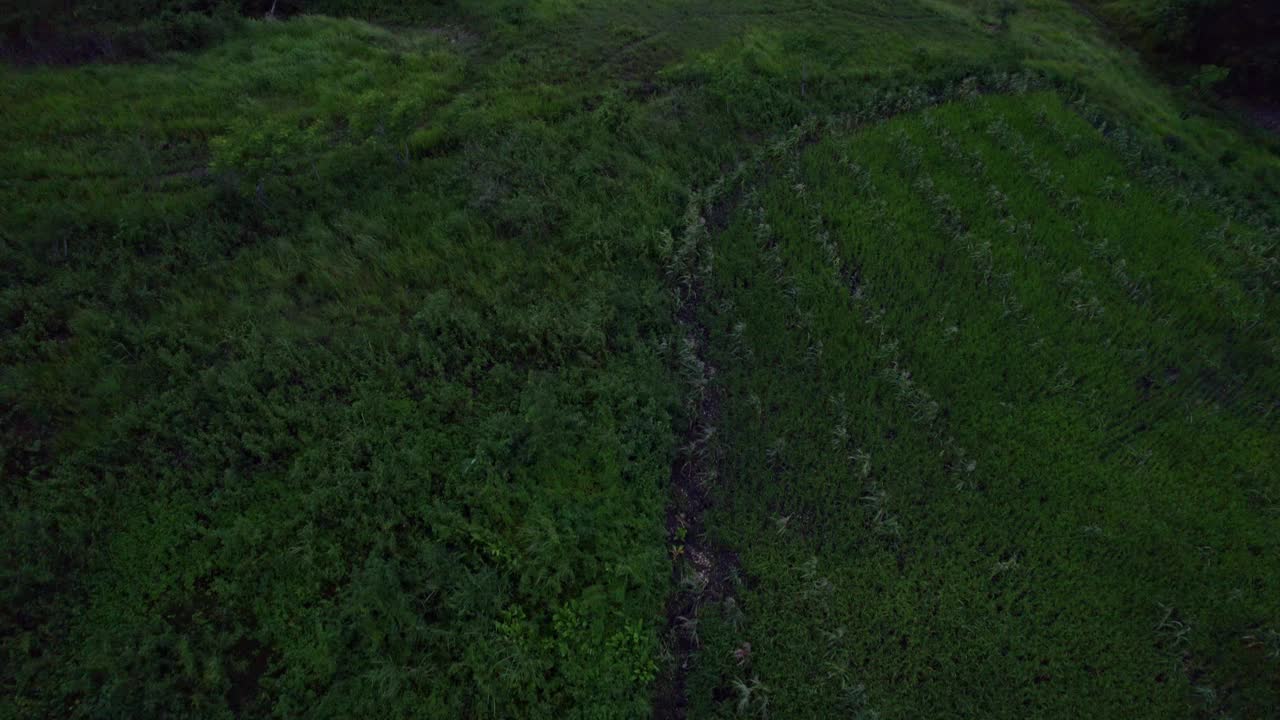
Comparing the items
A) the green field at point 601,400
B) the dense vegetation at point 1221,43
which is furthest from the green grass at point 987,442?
the dense vegetation at point 1221,43

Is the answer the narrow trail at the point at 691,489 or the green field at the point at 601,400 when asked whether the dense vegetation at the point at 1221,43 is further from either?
the narrow trail at the point at 691,489

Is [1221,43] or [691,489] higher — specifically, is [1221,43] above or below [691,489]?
above

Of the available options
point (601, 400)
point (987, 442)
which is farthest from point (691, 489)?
point (987, 442)

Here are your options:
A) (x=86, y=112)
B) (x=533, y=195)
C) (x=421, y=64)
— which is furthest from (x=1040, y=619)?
(x=86, y=112)

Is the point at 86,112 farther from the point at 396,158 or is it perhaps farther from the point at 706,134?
the point at 706,134

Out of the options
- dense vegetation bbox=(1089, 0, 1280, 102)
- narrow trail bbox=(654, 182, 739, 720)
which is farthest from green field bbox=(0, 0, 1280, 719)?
dense vegetation bbox=(1089, 0, 1280, 102)

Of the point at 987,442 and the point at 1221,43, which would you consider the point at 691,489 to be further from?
the point at 1221,43

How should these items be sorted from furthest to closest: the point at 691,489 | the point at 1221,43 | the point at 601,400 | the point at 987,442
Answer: the point at 1221,43
the point at 987,442
the point at 601,400
the point at 691,489

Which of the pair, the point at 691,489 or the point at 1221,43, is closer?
the point at 691,489
